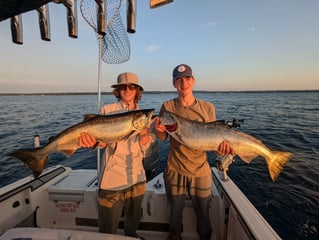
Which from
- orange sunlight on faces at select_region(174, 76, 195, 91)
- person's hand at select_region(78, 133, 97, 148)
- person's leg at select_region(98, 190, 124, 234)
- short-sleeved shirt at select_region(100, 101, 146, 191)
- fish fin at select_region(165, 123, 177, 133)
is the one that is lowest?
person's leg at select_region(98, 190, 124, 234)

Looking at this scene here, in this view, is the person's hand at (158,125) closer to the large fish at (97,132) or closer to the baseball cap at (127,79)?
the large fish at (97,132)

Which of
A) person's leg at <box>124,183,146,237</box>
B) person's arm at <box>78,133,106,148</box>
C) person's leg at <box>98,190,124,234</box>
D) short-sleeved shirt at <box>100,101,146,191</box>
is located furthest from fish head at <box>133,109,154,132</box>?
person's leg at <box>98,190,124,234</box>

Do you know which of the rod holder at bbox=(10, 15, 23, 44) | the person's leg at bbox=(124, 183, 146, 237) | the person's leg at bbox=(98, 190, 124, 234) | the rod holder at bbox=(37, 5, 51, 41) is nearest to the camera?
the rod holder at bbox=(10, 15, 23, 44)

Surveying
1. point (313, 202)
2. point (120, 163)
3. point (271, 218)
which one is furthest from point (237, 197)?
point (313, 202)

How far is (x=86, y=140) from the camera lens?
3.20 m

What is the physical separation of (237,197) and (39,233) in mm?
2631

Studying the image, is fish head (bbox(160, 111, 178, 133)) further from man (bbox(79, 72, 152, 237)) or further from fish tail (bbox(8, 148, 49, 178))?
fish tail (bbox(8, 148, 49, 178))

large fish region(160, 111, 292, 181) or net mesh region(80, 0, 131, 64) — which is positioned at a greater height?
net mesh region(80, 0, 131, 64)

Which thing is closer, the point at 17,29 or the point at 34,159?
the point at 17,29

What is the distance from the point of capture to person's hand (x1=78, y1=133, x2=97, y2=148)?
3.19 meters

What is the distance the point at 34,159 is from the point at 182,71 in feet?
8.50

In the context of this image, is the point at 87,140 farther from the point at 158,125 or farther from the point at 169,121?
the point at 169,121

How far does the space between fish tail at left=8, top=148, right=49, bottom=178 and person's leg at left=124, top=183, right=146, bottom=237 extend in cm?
135

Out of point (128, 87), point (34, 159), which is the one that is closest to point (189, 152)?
point (128, 87)
